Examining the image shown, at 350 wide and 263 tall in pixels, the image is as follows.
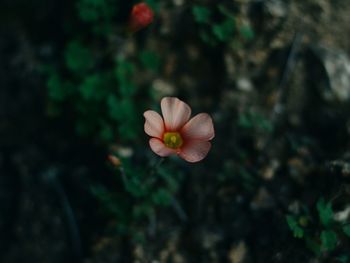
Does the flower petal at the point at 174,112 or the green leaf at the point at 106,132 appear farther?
the green leaf at the point at 106,132

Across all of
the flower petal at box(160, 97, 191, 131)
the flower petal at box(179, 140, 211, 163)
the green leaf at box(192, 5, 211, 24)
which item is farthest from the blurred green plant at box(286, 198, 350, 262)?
the green leaf at box(192, 5, 211, 24)

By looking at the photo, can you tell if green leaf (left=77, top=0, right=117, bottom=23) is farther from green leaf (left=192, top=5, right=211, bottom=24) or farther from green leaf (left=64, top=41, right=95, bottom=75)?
green leaf (left=192, top=5, right=211, bottom=24)

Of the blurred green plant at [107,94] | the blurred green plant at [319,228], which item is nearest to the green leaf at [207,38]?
the blurred green plant at [107,94]

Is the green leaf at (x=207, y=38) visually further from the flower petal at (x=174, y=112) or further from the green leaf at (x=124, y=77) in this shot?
the flower petal at (x=174, y=112)

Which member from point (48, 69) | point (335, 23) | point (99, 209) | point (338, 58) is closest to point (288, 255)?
point (99, 209)

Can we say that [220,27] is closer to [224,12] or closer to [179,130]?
[224,12]

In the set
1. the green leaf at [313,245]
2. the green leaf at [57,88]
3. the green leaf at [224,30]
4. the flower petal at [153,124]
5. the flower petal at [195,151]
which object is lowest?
the green leaf at [313,245]
